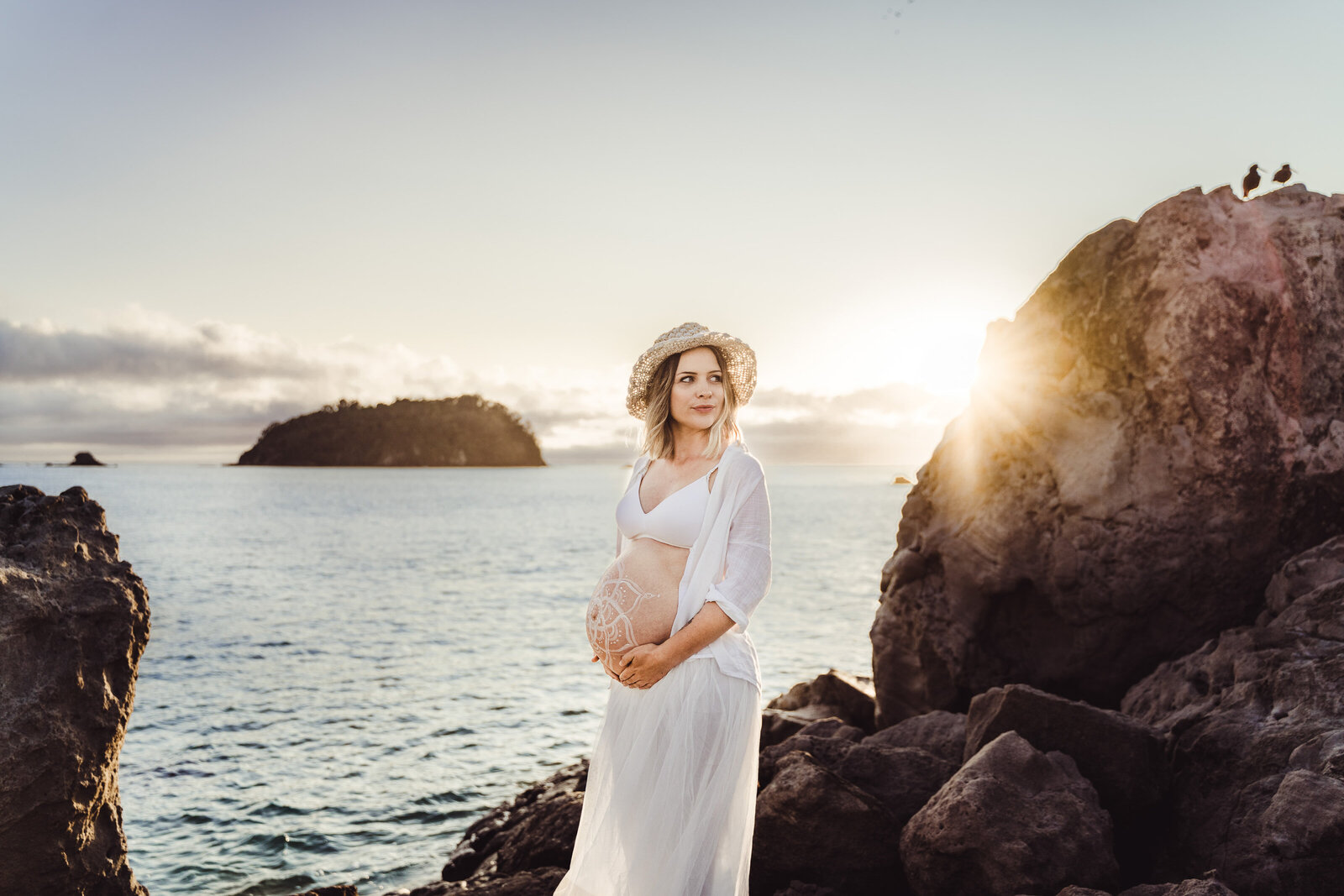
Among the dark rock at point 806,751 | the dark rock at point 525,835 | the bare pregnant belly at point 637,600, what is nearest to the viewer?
the bare pregnant belly at point 637,600

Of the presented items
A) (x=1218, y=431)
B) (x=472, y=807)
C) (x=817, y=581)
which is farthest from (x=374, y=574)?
(x=1218, y=431)

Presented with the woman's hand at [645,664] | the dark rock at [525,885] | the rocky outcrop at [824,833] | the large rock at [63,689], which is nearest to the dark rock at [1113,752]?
the rocky outcrop at [824,833]

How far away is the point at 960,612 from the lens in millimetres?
8836

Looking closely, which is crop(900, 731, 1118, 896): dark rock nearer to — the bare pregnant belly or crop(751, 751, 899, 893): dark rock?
crop(751, 751, 899, 893): dark rock

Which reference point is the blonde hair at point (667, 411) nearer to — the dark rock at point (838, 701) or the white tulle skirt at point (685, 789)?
the white tulle skirt at point (685, 789)

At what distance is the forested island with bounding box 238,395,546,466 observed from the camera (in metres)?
172

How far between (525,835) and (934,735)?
3463 millimetres

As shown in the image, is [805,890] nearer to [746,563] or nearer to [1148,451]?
[746,563]

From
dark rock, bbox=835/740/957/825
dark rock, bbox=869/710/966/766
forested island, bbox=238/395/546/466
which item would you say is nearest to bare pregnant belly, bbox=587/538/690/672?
dark rock, bbox=835/740/957/825

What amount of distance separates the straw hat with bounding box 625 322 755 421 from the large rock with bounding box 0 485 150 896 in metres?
3.83

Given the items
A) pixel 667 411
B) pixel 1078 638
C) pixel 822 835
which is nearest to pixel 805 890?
pixel 822 835

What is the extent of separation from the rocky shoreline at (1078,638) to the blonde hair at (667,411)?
2486mm

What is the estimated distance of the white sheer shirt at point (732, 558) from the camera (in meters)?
3.62

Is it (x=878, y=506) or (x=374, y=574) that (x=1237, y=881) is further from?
(x=878, y=506)
